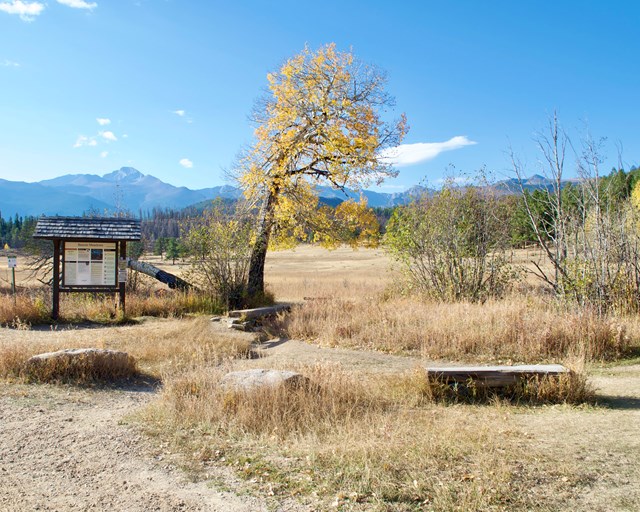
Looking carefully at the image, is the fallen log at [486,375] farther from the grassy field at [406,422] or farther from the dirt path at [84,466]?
the dirt path at [84,466]

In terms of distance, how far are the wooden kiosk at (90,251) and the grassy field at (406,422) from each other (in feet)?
13.4

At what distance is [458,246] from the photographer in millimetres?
17453

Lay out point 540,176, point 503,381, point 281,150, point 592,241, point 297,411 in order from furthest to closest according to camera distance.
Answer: point 281,150 → point 540,176 → point 592,241 → point 503,381 → point 297,411

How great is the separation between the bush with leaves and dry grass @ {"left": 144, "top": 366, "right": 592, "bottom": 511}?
382 inches

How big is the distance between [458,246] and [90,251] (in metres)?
11.8

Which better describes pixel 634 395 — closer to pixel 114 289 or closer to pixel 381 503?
pixel 381 503

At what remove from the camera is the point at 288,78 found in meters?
19.9

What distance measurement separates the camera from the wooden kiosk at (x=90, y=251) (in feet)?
53.2

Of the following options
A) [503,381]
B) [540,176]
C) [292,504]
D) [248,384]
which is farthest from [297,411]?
[540,176]

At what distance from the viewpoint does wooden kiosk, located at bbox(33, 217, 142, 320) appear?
638 inches

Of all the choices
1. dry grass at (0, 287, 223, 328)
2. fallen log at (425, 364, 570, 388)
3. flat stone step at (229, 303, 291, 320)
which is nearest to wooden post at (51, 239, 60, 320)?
dry grass at (0, 287, 223, 328)

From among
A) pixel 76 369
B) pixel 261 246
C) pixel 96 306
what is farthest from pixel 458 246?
pixel 76 369

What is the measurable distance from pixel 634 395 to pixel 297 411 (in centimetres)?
519

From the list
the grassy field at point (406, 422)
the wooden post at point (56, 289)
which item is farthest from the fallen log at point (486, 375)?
the wooden post at point (56, 289)
